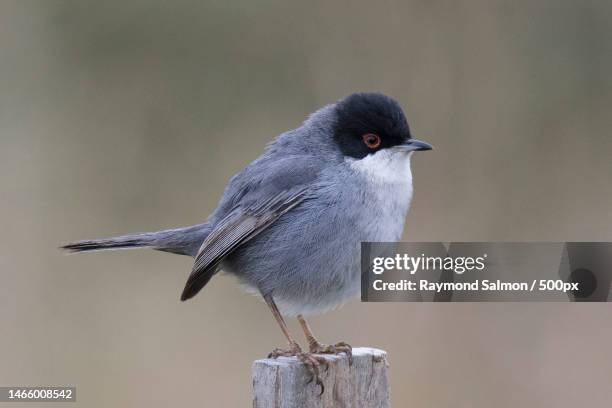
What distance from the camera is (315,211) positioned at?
5.19 metres

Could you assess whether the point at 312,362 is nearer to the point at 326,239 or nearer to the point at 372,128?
the point at 326,239

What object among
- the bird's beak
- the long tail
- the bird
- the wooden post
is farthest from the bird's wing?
the wooden post

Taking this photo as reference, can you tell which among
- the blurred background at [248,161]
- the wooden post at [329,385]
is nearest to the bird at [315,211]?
the wooden post at [329,385]

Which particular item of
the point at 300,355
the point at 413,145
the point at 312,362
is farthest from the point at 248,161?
the point at 312,362

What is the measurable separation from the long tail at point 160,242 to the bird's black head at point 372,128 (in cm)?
105

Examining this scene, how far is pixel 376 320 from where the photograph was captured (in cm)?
788

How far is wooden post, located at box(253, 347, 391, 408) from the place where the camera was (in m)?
4.06

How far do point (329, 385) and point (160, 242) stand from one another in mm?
2156

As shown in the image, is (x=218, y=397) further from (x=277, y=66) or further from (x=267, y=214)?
(x=277, y=66)

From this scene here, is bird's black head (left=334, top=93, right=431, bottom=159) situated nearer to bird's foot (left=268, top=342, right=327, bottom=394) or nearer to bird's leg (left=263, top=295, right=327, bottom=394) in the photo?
bird's leg (left=263, top=295, right=327, bottom=394)

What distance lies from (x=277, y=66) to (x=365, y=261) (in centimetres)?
477

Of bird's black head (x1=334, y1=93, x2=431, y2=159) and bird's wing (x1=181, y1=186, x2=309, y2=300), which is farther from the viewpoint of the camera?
bird's black head (x1=334, y1=93, x2=431, y2=159)

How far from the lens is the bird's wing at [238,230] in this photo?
5238 millimetres

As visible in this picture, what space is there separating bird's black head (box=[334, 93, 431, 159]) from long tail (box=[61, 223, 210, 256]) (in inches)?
41.2
